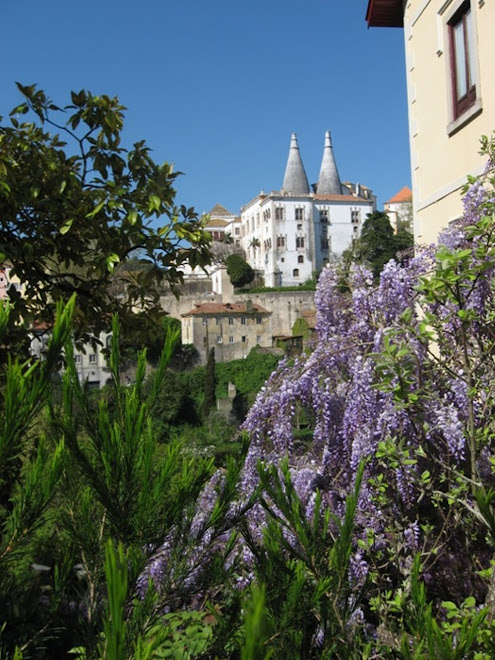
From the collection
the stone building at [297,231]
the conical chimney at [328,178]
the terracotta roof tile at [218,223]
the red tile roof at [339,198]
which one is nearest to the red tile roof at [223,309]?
the stone building at [297,231]

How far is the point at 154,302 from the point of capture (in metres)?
4.56

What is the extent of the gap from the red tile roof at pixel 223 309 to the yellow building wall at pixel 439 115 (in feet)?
165

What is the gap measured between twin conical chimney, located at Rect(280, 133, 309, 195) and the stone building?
301 inches

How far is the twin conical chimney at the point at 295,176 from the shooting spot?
90.6 m

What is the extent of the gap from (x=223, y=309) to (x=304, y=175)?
1592 inches

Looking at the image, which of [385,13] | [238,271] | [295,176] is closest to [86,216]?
[385,13]

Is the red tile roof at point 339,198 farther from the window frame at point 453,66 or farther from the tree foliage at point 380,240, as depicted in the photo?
the window frame at point 453,66

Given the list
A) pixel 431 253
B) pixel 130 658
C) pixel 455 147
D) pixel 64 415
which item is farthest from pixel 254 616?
pixel 455 147

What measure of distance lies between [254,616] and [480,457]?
2798 millimetres

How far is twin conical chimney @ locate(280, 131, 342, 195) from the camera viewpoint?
91125 mm

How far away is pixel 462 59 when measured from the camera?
20.4ft

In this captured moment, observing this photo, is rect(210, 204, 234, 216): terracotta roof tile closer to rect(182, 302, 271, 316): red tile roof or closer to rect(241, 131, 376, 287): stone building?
rect(241, 131, 376, 287): stone building

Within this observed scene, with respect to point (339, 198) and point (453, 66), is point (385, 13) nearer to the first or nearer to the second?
point (453, 66)

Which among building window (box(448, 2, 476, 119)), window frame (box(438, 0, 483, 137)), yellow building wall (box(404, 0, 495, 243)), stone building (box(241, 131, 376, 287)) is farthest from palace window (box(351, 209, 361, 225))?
building window (box(448, 2, 476, 119))
